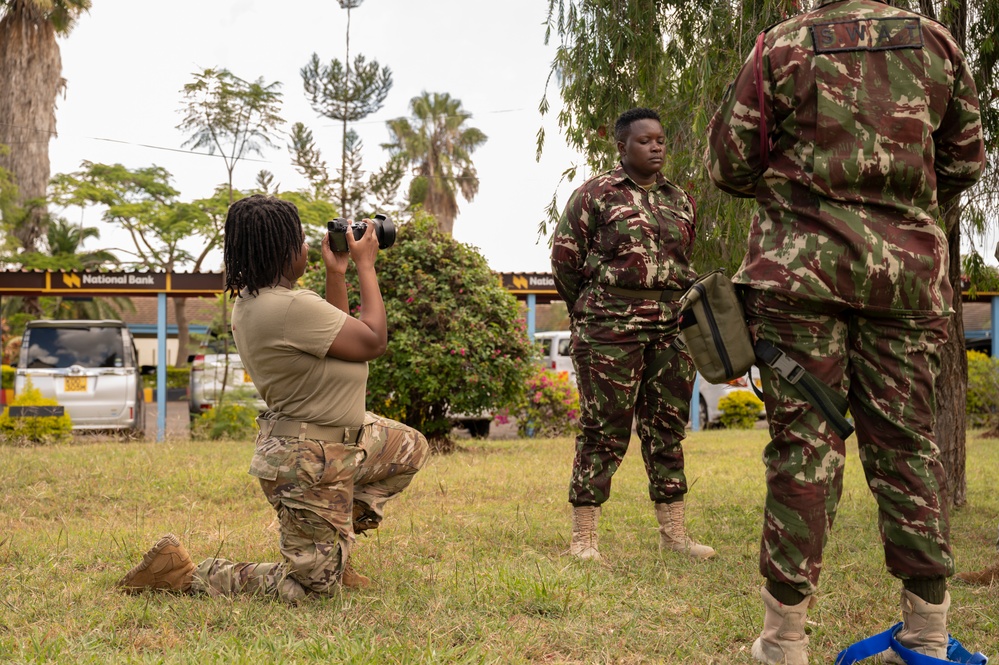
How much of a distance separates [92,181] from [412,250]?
792 inches

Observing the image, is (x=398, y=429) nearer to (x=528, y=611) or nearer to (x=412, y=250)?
(x=528, y=611)

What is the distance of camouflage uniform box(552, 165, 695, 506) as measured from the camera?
14.4 ft

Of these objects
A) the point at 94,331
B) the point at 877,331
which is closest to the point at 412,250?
the point at 94,331

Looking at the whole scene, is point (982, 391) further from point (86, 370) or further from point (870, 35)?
point (870, 35)

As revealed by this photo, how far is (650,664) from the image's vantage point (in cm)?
287

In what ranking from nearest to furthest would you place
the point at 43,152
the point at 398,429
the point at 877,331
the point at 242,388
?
the point at 877,331, the point at 398,429, the point at 242,388, the point at 43,152

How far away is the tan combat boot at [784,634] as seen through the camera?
9.05 feet

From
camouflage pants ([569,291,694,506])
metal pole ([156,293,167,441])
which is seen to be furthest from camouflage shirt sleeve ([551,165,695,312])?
metal pole ([156,293,167,441])

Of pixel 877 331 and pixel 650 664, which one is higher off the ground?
pixel 877 331

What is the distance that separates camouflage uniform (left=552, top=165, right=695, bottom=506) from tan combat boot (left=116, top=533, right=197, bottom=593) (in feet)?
5.78

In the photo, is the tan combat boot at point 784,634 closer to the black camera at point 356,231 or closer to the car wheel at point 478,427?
the black camera at point 356,231

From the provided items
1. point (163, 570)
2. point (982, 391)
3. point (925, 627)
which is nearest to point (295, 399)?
point (163, 570)

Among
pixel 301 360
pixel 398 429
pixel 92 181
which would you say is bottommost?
pixel 398 429

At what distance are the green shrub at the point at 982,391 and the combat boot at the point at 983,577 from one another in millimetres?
11477
